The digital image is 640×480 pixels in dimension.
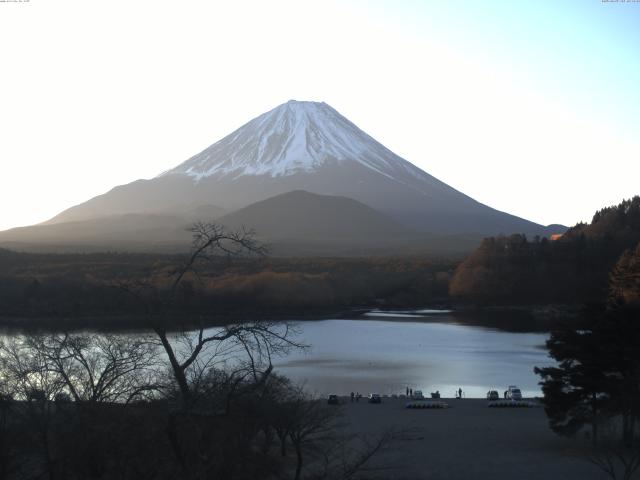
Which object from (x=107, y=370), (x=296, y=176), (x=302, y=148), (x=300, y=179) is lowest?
(x=107, y=370)

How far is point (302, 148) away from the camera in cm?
8725

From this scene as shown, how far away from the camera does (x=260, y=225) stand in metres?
66.3

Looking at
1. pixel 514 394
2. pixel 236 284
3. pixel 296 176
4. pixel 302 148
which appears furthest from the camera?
pixel 302 148

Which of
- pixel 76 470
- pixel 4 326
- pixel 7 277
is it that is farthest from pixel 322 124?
pixel 76 470

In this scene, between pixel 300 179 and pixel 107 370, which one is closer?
pixel 107 370

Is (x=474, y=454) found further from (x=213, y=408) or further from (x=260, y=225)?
(x=260, y=225)

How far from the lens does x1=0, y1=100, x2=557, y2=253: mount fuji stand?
257 ft

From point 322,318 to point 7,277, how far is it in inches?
399

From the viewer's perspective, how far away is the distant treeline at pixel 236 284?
20578 mm

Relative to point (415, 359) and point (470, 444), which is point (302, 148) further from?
point (470, 444)

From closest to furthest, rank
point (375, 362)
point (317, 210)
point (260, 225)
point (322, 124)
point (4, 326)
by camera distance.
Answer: point (375, 362)
point (4, 326)
point (260, 225)
point (317, 210)
point (322, 124)

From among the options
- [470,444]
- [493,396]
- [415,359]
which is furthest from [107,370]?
[415,359]

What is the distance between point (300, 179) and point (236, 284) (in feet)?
185

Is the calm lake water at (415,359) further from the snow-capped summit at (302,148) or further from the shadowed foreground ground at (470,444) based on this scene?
the snow-capped summit at (302,148)
